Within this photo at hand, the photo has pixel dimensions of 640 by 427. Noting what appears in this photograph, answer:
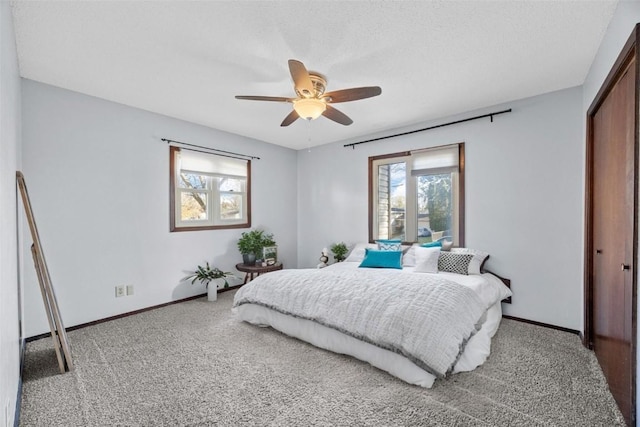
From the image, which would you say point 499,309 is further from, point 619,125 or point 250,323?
point 250,323

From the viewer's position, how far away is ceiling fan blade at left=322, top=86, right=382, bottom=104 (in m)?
2.38

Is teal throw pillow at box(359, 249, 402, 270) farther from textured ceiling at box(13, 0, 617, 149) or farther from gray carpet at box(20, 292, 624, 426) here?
textured ceiling at box(13, 0, 617, 149)

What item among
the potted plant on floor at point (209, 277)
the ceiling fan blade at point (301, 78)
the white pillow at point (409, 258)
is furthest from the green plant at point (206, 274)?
the ceiling fan blade at point (301, 78)

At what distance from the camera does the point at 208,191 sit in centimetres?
443

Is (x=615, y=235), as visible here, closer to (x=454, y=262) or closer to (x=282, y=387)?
(x=454, y=262)

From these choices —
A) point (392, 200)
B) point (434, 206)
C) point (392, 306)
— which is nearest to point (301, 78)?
point (392, 306)

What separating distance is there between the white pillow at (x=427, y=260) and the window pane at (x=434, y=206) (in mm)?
478

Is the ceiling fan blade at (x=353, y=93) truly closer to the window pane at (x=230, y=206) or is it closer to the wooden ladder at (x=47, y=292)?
the wooden ladder at (x=47, y=292)

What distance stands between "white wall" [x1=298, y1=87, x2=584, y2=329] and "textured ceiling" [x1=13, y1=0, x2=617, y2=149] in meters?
0.33

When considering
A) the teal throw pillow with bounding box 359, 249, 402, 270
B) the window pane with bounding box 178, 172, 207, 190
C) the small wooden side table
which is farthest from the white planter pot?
the teal throw pillow with bounding box 359, 249, 402, 270

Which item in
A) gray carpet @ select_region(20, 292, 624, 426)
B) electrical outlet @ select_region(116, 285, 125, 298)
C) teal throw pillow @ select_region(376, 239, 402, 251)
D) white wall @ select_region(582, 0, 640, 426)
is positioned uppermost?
white wall @ select_region(582, 0, 640, 426)

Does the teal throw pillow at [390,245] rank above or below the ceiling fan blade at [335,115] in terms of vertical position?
below

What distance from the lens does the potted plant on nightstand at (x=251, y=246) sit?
4.62m

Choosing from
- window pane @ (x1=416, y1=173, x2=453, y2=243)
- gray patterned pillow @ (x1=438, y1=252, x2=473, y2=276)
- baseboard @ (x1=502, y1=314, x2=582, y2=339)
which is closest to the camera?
baseboard @ (x1=502, y1=314, x2=582, y2=339)
